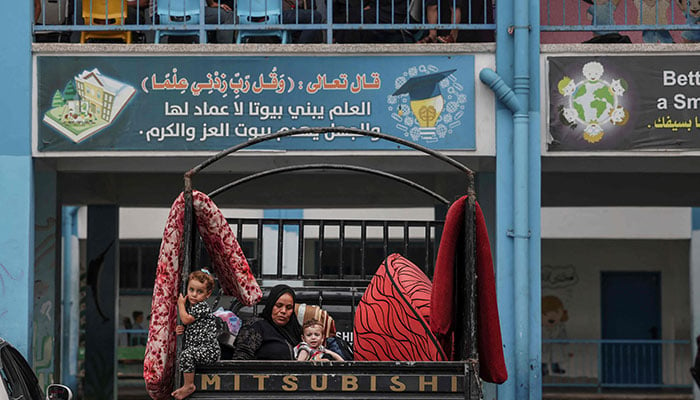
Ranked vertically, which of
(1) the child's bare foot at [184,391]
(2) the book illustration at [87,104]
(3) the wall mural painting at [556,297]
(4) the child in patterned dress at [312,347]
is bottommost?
(3) the wall mural painting at [556,297]

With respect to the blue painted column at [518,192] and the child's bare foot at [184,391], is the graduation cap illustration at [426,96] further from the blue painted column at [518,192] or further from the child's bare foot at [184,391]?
the child's bare foot at [184,391]

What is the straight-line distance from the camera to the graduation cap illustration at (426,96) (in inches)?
475

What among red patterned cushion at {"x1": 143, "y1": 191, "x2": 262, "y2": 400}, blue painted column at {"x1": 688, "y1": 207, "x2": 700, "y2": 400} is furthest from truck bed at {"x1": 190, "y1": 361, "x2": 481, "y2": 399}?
blue painted column at {"x1": 688, "y1": 207, "x2": 700, "y2": 400}

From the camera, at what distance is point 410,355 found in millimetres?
7477

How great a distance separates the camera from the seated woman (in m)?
7.45

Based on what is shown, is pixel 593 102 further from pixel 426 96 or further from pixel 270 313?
pixel 270 313

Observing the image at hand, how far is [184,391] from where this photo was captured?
22.0 feet

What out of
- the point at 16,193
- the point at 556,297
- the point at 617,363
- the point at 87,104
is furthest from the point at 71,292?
the point at 87,104

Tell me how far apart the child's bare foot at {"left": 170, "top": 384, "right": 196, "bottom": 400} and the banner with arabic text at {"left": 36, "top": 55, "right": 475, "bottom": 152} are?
557cm

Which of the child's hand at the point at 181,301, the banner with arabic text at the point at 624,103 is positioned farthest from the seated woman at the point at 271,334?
the banner with arabic text at the point at 624,103

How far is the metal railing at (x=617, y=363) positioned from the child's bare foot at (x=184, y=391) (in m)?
15.3

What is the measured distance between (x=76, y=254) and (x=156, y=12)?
35.1 ft

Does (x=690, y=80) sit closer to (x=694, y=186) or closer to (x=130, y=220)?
(x=694, y=186)

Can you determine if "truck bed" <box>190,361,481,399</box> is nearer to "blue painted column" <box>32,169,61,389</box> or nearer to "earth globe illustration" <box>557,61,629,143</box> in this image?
"earth globe illustration" <box>557,61,629,143</box>
